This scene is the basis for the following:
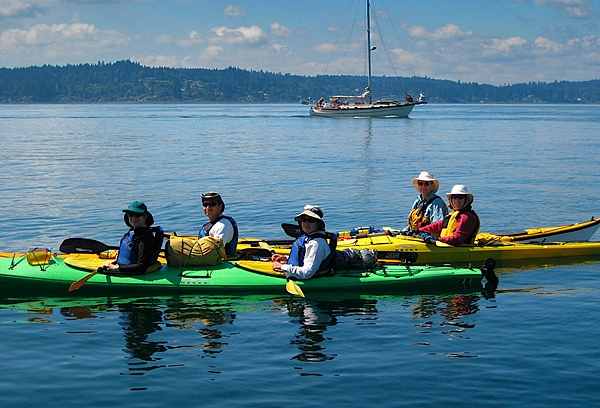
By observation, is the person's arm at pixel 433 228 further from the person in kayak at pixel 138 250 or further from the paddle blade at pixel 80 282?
the paddle blade at pixel 80 282

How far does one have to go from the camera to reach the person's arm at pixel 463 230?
12.7 m

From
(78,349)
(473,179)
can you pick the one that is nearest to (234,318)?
(78,349)

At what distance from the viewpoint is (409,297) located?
1126 cm

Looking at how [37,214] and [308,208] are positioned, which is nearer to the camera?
[308,208]

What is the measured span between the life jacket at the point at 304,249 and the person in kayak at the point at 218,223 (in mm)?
1073

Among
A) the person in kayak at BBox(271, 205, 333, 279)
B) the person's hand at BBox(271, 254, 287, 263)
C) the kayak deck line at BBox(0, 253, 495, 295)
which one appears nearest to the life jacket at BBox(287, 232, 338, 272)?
the person in kayak at BBox(271, 205, 333, 279)

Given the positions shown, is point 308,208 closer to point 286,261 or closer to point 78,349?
point 286,261

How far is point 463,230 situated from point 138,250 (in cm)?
527

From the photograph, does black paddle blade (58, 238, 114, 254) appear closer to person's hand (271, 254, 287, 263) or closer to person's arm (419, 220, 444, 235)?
person's hand (271, 254, 287, 263)

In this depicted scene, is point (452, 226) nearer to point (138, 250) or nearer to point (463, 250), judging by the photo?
point (463, 250)

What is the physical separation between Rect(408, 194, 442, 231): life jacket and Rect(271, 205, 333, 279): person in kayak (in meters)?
2.98

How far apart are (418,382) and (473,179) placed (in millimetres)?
22180

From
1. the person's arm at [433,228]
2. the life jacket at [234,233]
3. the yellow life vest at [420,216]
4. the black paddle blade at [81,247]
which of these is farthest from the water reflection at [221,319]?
the yellow life vest at [420,216]

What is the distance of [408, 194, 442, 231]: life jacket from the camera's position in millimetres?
13359
